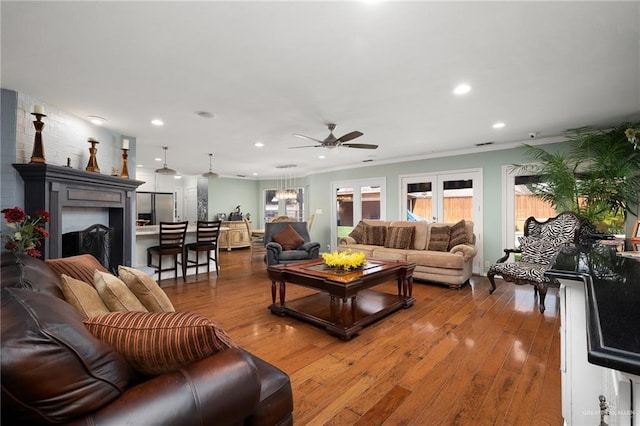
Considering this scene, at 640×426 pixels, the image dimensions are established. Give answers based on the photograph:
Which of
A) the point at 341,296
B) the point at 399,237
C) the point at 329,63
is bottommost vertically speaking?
the point at 341,296

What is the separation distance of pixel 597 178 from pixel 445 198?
95.1 inches

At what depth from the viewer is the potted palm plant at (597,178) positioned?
3592 millimetres

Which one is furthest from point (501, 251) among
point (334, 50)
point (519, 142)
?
point (334, 50)

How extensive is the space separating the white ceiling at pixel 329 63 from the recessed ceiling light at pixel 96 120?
141 millimetres

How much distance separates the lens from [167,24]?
1.84m

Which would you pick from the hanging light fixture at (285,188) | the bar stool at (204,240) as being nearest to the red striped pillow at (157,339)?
the bar stool at (204,240)

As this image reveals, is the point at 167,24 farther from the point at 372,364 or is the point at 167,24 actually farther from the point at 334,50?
the point at 372,364

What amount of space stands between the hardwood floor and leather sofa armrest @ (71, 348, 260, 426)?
0.92 metres

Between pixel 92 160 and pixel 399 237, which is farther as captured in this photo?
pixel 399 237

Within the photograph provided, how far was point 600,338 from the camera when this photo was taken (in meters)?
0.64

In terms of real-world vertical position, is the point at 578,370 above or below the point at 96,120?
below

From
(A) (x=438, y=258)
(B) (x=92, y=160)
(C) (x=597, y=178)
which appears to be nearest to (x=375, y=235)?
(A) (x=438, y=258)

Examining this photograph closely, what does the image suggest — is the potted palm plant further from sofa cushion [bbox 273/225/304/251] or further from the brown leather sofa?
the brown leather sofa

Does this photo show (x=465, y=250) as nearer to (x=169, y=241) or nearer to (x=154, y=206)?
(x=169, y=241)
